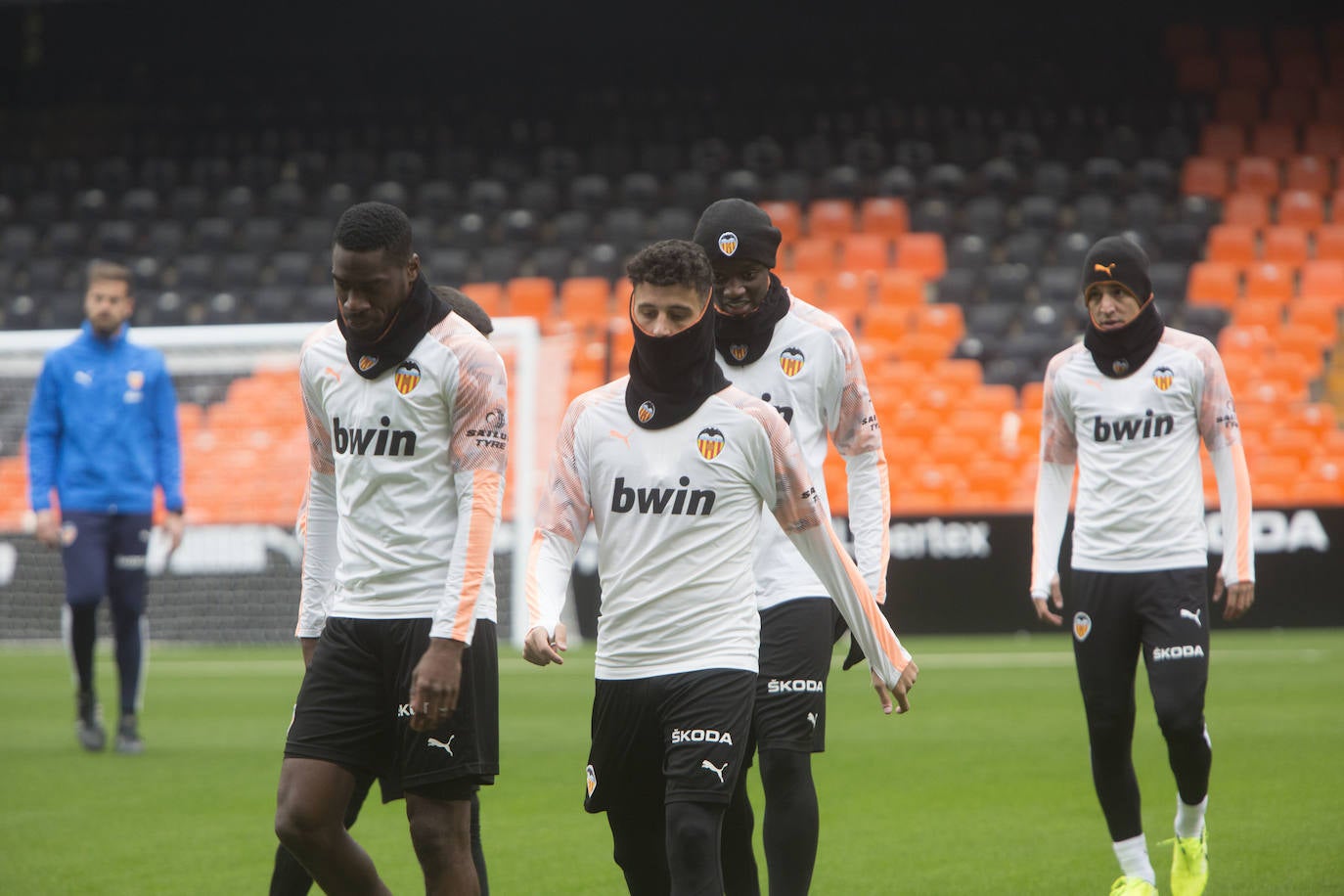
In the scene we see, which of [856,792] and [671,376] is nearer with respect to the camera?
[671,376]

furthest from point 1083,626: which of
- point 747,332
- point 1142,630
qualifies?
point 747,332

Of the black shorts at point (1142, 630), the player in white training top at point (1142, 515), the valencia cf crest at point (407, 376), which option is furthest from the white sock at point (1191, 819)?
the valencia cf crest at point (407, 376)

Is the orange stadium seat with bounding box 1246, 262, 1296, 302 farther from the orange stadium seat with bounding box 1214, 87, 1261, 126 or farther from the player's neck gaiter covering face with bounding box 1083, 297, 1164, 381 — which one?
the player's neck gaiter covering face with bounding box 1083, 297, 1164, 381

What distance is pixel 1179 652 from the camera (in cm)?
547

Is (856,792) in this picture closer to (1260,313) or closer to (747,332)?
(747,332)

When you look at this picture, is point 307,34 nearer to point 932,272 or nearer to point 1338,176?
point 932,272

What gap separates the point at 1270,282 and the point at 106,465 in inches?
590

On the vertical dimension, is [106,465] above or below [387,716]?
above

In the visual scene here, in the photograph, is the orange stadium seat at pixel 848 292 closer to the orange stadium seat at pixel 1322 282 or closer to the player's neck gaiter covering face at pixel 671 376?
the orange stadium seat at pixel 1322 282

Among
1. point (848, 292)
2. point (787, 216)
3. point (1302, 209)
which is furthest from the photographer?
point (787, 216)

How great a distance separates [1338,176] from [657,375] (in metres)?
19.1

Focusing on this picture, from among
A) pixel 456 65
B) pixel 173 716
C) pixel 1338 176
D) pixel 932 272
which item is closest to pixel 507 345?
pixel 173 716

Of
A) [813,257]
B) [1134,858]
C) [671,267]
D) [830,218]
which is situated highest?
[830,218]

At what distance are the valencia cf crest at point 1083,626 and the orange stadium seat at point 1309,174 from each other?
16.5 m
